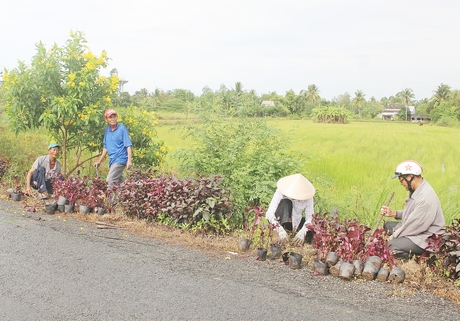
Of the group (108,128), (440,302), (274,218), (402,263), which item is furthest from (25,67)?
(440,302)

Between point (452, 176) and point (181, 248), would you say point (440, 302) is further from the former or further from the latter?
point (452, 176)

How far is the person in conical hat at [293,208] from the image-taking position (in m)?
5.18

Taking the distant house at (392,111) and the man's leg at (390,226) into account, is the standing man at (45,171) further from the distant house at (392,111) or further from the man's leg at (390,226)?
the distant house at (392,111)

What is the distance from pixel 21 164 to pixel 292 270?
732 cm

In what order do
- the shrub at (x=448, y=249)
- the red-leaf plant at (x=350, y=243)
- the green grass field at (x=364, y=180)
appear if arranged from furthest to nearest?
the green grass field at (x=364, y=180)
the red-leaf plant at (x=350, y=243)
the shrub at (x=448, y=249)

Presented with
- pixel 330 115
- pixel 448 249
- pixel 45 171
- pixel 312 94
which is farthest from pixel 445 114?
pixel 448 249

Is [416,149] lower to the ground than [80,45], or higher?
lower

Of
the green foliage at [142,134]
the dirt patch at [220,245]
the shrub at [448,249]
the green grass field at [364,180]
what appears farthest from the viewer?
the green foliage at [142,134]

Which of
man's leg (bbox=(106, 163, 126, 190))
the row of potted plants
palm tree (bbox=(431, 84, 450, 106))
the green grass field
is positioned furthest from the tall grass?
palm tree (bbox=(431, 84, 450, 106))

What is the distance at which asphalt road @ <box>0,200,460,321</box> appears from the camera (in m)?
3.55

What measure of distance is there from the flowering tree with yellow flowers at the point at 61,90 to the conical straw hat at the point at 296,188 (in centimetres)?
366

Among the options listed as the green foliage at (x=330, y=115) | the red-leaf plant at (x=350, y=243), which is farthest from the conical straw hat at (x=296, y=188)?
the green foliage at (x=330, y=115)

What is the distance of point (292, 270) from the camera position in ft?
14.9

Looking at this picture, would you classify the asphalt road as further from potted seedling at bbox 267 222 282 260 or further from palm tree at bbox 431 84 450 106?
palm tree at bbox 431 84 450 106
